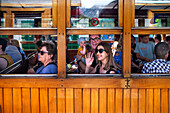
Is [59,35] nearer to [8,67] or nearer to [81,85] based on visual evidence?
→ [81,85]

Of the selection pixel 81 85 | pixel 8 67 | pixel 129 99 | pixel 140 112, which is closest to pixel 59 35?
pixel 81 85

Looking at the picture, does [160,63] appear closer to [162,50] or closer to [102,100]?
[162,50]

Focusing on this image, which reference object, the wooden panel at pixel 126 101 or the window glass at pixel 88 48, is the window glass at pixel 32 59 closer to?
the window glass at pixel 88 48

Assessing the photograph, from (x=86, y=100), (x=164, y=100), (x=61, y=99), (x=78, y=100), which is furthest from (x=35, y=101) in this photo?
(x=164, y=100)

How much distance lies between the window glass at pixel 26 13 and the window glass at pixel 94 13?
33 cm

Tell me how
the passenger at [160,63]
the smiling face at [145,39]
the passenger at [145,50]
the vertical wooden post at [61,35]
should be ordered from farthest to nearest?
the smiling face at [145,39] < the passenger at [145,50] < the passenger at [160,63] < the vertical wooden post at [61,35]

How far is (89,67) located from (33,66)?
2.52 ft

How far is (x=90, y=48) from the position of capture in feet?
9.28

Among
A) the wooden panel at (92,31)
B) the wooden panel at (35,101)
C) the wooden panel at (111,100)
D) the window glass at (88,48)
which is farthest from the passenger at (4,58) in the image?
the wooden panel at (111,100)

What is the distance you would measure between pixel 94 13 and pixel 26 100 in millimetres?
1441

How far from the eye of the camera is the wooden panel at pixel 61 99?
258cm

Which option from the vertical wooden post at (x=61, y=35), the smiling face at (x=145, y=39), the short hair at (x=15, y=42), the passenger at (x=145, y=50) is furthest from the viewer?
the smiling face at (x=145, y=39)

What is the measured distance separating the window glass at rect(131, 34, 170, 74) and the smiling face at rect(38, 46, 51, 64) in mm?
1126

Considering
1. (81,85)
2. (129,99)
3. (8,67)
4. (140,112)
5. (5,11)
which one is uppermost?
(5,11)
